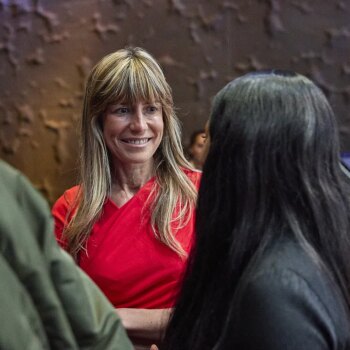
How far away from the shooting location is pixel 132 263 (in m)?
1.36

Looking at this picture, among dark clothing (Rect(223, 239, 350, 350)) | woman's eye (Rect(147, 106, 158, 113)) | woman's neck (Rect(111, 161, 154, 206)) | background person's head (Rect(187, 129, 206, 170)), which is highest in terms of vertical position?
woman's eye (Rect(147, 106, 158, 113))

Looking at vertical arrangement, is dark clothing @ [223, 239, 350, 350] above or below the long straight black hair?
below

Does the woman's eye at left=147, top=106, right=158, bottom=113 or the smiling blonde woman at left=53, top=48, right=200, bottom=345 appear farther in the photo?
the woman's eye at left=147, top=106, right=158, bottom=113

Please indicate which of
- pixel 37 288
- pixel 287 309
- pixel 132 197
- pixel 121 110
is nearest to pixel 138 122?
pixel 121 110

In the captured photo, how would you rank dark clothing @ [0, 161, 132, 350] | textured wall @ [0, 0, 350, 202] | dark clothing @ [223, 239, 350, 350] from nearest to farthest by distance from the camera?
dark clothing @ [0, 161, 132, 350]
dark clothing @ [223, 239, 350, 350]
textured wall @ [0, 0, 350, 202]

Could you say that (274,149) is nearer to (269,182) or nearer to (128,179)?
(269,182)

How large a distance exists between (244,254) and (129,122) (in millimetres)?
689

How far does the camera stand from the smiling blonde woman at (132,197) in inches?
53.2

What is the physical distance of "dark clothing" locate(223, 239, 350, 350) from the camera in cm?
74

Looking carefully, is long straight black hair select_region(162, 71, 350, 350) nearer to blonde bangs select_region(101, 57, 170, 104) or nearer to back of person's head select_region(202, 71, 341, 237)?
back of person's head select_region(202, 71, 341, 237)

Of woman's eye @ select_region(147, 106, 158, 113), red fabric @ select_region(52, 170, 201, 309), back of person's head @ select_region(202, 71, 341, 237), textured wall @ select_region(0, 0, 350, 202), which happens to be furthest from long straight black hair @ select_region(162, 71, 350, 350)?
textured wall @ select_region(0, 0, 350, 202)

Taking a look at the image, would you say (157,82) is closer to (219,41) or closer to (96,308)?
(96,308)

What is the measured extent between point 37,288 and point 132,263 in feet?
2.70

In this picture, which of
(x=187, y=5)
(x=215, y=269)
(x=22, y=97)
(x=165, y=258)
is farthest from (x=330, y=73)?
(x=215, y=269)
